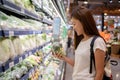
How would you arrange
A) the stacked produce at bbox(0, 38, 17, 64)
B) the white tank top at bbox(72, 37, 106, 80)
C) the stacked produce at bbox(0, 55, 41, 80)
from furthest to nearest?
1. the white tank top at bbox(72, 37, 106, 80)
2. the stacked produce at bbox(0, 55, 41, 80)
3. the stacked produce at bbox(0, 38, 17, 64)

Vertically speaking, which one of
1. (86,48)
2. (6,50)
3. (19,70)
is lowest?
(19,70)

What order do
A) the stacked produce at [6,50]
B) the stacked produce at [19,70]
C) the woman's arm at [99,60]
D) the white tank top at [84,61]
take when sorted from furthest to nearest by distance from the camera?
the white tank top at [84,61]
the woman's arm at [99,60]
the stacked produce at [19,70]
the stacked produce at [6,50]

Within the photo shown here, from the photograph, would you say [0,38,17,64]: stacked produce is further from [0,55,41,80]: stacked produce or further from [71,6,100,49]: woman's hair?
[71,6,100,49]: woman's hair

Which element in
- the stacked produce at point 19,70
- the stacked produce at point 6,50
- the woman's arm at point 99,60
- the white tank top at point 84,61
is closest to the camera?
the stacked produce at point 6,50

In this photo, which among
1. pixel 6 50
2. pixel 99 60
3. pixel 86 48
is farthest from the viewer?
pixel 86 48

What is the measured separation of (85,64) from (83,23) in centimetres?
42

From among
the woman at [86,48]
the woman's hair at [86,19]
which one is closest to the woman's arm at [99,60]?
the woman at [86,48]

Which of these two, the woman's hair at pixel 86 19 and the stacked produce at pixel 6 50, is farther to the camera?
the woman's hair at pixel 86 19

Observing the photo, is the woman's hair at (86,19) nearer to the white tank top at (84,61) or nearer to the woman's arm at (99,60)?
the white tank top at (84,61)

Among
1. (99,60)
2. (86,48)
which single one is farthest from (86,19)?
(99,60)

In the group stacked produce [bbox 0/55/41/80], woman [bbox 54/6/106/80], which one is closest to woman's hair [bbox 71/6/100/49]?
woman [bbox 54/6/106/80]

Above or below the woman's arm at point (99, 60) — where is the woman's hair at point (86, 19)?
above

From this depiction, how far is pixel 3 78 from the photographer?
1.79 meters

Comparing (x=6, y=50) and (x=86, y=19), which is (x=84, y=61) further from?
(x=6, y=50)
